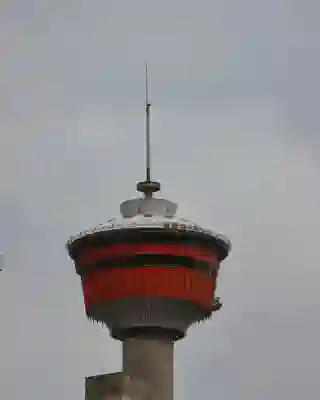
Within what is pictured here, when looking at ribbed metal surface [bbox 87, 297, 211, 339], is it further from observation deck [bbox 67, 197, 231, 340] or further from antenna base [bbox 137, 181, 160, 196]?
antenna base [bbox 137, 181, 160, 196]

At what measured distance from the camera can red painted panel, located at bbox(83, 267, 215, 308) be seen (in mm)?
44094

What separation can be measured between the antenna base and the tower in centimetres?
199

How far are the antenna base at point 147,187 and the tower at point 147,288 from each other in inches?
78.3

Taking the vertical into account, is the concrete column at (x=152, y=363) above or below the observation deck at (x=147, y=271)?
below

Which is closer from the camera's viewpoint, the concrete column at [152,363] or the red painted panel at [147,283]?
the concrete column at [152,363]

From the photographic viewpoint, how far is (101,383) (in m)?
43.2

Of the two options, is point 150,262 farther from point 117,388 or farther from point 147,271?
point 117,388

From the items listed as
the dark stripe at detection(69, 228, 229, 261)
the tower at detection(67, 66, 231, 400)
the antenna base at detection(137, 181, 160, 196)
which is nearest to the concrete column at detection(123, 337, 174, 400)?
the tower at detection(67, 66, 231, 400)

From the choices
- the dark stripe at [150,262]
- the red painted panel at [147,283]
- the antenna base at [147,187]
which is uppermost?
the antenna base at [147,187]

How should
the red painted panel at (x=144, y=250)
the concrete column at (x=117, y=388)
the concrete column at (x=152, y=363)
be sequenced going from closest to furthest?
the concrete column at (x=117, y=388)
the concrete column at (x=152, y=363)
the red painted panel at (x=144, y=250)

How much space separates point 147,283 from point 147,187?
5264 millimetres

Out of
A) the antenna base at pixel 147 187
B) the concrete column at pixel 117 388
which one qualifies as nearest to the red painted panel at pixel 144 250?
the antenna base at pixel 147 187

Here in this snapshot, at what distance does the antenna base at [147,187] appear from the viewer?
4662 centimetres

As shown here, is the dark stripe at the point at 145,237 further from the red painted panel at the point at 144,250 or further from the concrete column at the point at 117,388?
the concrete column at the point at 117,388
